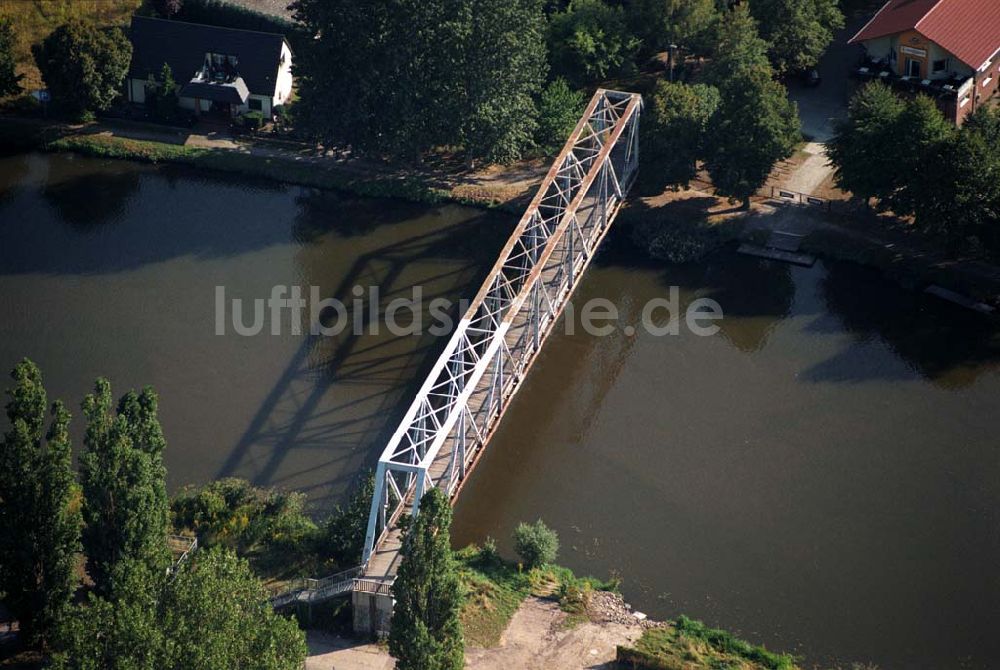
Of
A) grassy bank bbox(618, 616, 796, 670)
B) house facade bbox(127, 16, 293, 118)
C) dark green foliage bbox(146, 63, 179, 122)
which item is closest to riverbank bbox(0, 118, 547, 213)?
dark green foliage bbox(146, 63, 179, 122)

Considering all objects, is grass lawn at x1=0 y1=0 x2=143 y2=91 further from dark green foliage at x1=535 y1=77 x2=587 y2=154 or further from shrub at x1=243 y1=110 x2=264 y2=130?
dark green foliage at x1=535 y1=77 x2=587 y2=154

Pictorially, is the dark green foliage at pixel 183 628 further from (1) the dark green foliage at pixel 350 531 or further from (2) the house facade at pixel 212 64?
(2) the house facade at pixel 212 64

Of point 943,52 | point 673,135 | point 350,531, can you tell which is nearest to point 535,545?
point 350,531

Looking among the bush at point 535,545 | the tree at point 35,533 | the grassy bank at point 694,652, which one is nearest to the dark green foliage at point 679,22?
the bush at point 535,545

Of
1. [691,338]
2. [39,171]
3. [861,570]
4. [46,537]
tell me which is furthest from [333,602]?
[39,171]

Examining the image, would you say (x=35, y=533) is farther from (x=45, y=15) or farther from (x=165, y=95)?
(x=45, y=15)
